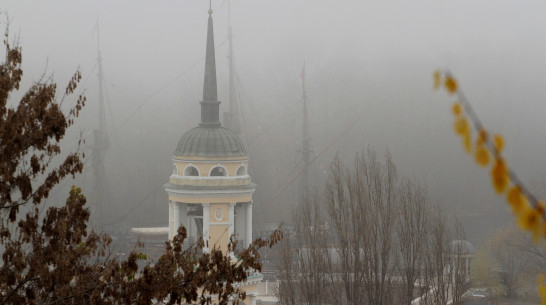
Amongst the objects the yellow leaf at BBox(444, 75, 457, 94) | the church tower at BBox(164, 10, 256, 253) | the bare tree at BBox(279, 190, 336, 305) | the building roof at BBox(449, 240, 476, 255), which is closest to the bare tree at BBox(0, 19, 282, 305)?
the yellow leaf at BBox(444, 75, 457, 94)

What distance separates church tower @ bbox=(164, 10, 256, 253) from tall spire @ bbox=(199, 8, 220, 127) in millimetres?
38

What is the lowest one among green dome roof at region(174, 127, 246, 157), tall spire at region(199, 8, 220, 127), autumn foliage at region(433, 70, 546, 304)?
autumn foliage at region(433, 70, 546, 304)

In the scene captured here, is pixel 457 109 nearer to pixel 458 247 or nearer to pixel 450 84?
pixel 450 84

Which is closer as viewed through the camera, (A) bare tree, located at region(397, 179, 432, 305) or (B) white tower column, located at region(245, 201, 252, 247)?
(A) bare tree, located at region(397, 179, 432, 305)

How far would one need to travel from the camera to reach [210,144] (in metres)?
35.7

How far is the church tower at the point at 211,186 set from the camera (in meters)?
34.2

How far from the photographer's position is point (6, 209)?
11.2 m

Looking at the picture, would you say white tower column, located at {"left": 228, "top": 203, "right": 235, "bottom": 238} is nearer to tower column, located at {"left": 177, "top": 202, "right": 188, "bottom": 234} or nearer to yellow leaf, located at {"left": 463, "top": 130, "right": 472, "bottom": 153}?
tower column, located at {"left": 177, "top": 202, "right": 188, "bottom": 234}

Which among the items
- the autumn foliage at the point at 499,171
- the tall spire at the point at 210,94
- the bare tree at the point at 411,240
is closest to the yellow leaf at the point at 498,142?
the autumn foliage at the point at 499,171

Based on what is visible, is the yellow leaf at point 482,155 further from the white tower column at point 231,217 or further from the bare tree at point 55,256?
the white tower column at point 231,217

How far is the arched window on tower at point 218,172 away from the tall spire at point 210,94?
170cm

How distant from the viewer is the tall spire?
36844mm

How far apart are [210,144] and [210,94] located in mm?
3253

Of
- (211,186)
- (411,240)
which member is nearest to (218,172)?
(211,186)
